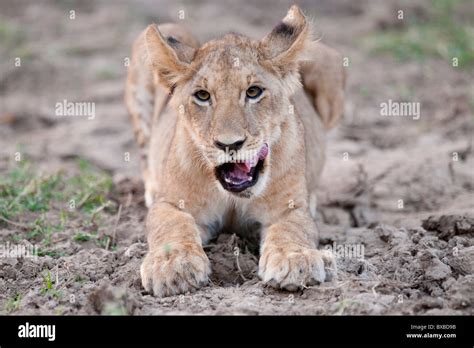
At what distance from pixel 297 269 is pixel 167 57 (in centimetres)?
158

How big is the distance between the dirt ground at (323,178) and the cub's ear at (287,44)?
1114mm

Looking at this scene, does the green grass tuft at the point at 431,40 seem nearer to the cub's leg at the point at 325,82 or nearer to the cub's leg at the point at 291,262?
the cub's leg at the point at 325,82

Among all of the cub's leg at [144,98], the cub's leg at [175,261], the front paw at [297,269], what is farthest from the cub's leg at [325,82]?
the front paw at [297,269]

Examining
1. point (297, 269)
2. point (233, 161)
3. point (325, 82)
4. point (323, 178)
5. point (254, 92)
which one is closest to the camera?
point (297, 269)

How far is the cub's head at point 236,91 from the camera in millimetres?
4742

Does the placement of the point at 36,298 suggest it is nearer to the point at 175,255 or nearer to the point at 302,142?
the point at 175,255

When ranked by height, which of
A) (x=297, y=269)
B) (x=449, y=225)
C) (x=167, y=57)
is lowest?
(x=297, y=269)

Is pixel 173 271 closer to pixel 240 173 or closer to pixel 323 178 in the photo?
pixel 240 173

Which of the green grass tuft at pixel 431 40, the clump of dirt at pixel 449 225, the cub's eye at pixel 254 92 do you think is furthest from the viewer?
the green grass tuft at pixel 431 40

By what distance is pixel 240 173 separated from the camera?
4.86 m

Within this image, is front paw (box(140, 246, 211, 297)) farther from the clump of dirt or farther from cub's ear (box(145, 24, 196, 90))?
the clump of dirt

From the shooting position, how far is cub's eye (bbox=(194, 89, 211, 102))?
496 cm

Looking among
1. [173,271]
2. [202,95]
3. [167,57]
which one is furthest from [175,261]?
[167,57]
